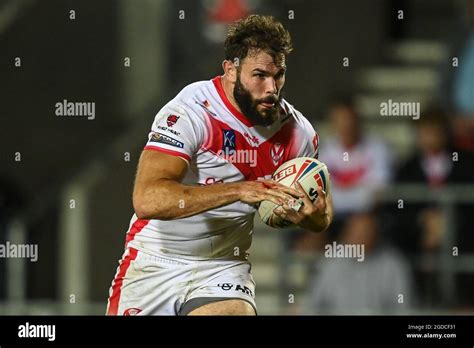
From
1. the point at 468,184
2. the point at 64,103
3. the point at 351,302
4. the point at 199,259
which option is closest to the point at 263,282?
the point at 351,302

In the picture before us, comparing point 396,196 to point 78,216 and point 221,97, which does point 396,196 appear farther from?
point 221,97

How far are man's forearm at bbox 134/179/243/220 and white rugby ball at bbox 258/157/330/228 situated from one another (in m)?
0.29

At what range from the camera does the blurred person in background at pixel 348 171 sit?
10727 mm

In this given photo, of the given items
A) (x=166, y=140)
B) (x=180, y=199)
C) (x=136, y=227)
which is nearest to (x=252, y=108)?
(x=166, y=140)

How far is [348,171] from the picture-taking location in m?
10.8

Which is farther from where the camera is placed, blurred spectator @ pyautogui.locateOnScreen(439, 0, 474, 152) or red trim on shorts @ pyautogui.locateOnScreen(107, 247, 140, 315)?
blurred spectator @ pyautogui.locateOnScreen(439, 0, 474, 152)

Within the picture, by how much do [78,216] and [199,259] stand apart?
5100 millimetres

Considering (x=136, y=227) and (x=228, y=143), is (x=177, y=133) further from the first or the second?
(x=136, y=227)

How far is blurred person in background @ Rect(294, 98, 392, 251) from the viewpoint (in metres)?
10.7

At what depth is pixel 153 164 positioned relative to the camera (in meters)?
6.93

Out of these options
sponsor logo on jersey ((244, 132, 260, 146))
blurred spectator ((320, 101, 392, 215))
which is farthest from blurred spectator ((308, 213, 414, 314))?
sponsor logo on jersey ((244, 132, 260, 146))

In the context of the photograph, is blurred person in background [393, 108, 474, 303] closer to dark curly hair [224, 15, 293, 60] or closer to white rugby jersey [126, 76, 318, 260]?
white rugby jersey [126, 76, 318, 260]

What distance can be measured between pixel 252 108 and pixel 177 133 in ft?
1.37

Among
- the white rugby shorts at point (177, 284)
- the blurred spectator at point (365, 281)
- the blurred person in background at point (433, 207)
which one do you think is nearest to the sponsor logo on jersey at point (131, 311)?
the white rugby shorts at point (177, 284)
